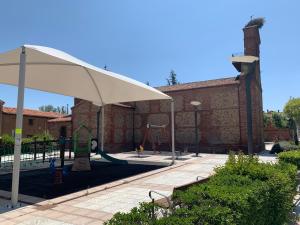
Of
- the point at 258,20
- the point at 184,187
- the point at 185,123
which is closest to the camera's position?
the point at 184,187

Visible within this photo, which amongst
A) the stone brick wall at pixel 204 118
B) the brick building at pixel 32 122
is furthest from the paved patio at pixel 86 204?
the brick building at pixel 32 122

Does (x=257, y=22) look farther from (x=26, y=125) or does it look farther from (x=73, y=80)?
(x=26, y=125)

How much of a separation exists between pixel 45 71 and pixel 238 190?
11.6m

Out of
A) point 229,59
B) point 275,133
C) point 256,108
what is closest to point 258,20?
point 256,108

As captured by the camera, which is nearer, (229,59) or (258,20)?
(229,59)

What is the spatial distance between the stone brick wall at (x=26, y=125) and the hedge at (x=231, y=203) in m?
38.2

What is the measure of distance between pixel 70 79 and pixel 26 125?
2969 centimetres

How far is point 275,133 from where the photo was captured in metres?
43.2

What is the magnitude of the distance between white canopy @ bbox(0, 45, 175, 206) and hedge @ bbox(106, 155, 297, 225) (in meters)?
7.04

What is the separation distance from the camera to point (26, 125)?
40.3 metres

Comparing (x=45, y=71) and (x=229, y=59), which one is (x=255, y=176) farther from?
(x=45, y=71)

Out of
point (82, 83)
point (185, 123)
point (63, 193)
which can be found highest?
point (82, 83)

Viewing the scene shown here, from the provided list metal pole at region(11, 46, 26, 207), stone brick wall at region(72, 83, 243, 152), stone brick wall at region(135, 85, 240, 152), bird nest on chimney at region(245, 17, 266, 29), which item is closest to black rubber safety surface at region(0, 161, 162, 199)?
metal pole at region(11, 46, 26, 207)

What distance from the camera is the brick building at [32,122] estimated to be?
33.1 m
